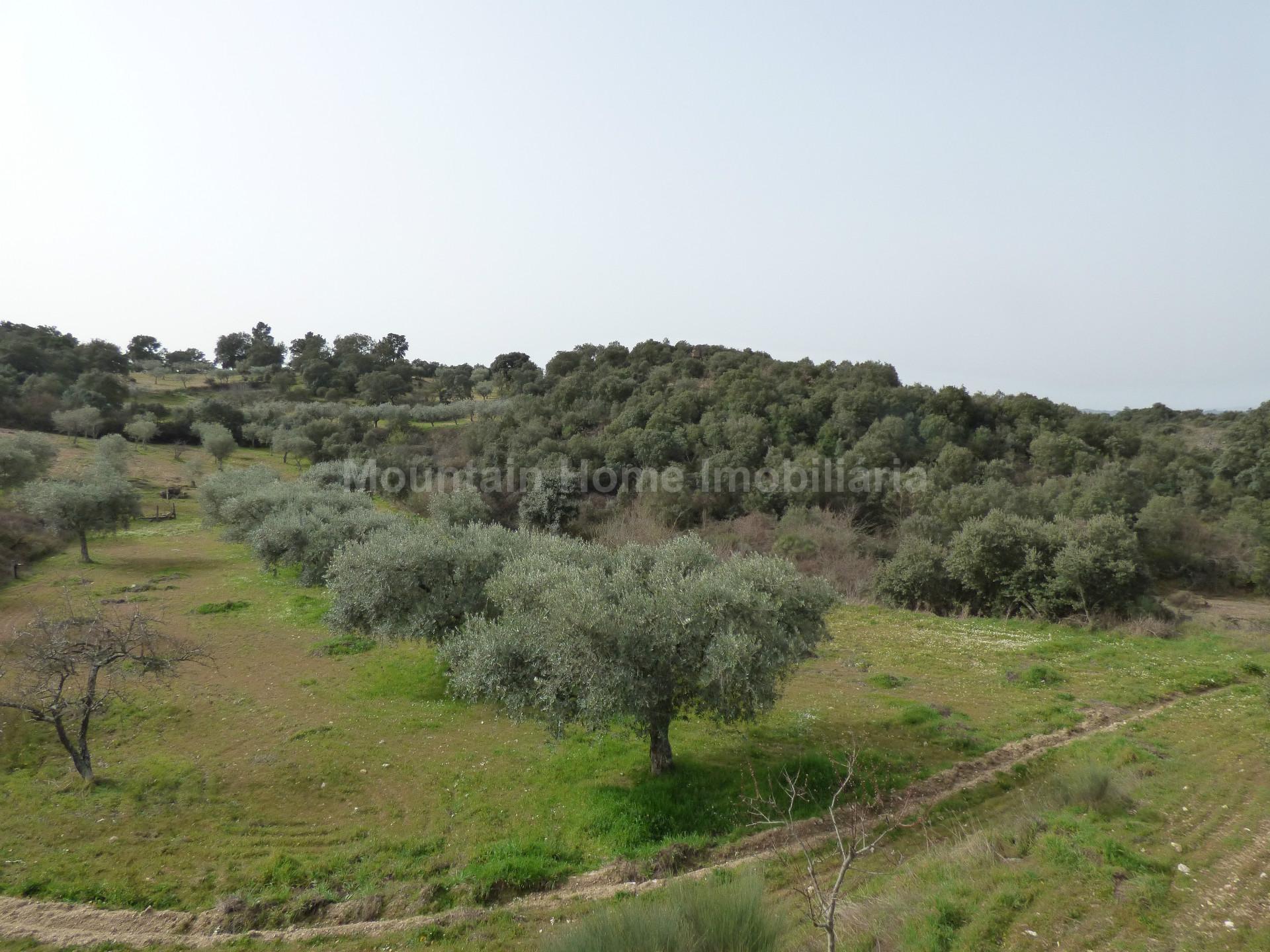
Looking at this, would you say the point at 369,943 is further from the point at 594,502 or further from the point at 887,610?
the point at 594,502

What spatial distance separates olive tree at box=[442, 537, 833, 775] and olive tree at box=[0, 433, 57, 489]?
43.0 metres

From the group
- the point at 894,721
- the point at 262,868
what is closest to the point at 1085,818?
the point at 894,721

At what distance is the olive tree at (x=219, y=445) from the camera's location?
185 ft

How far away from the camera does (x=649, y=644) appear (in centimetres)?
1015

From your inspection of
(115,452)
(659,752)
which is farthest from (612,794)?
(115,452)

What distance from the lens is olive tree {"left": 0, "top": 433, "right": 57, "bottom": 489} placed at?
38.2m

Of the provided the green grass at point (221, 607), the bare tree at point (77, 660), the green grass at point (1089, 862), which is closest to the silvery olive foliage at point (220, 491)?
the green grass at point (221, 607)

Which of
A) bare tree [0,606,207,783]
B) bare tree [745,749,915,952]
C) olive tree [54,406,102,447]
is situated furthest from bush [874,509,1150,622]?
olive tree [54,406,102,447]

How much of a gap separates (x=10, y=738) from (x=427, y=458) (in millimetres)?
45867

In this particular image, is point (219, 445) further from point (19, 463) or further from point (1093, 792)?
point (1093, 792)

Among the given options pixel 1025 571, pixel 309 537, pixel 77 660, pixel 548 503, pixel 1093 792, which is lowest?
pixel 548 503

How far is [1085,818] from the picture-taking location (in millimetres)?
9117

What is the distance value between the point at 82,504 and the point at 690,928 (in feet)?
124

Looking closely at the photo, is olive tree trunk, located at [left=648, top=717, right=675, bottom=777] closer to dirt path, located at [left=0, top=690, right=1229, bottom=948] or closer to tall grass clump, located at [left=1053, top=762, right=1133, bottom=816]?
dirt path, located at [left=0, top=690, right=1229, bottom=948]
